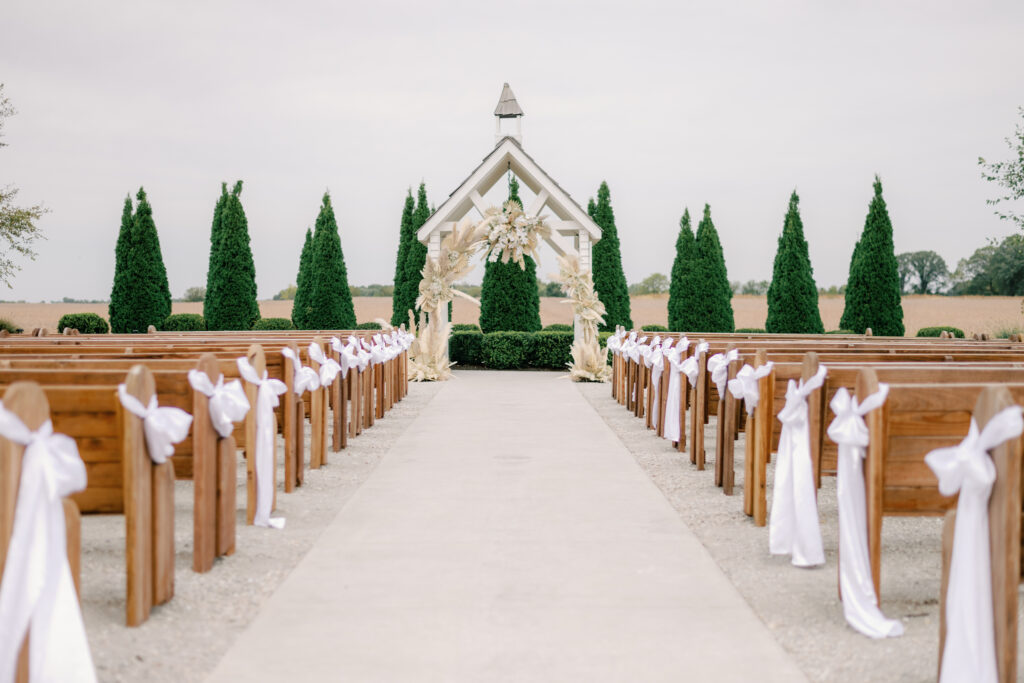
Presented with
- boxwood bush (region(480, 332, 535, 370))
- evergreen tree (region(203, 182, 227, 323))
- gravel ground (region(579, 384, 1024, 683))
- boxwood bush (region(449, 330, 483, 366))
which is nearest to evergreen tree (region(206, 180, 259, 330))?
evergreen tree (region(203, 182, 227, 323))

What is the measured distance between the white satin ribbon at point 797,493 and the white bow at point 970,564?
1.68m

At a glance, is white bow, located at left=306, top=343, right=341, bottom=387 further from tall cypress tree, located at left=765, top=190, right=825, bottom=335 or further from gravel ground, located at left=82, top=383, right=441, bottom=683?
tall cypress tree, located at left=765, top=190, right=825, bottom=335

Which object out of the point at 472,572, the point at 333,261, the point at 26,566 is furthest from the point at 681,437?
the point at 333,261

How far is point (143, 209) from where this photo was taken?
26.4 m

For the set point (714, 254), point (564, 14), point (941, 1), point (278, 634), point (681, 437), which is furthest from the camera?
point (714, 254)

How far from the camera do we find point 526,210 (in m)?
19.2

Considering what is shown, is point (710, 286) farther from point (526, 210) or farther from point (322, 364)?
point (322, 364)

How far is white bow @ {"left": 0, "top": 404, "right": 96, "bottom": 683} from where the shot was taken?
293 cm

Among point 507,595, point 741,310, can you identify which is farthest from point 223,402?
point 741,310

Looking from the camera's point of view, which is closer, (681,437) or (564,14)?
(681,437)

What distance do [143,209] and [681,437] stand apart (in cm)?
2255

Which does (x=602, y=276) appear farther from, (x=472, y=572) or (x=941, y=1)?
(x=472, y=572)

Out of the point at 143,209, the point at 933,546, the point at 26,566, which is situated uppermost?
the point at 143,209

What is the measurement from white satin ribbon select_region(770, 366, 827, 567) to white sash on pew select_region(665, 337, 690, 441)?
3871 mm
